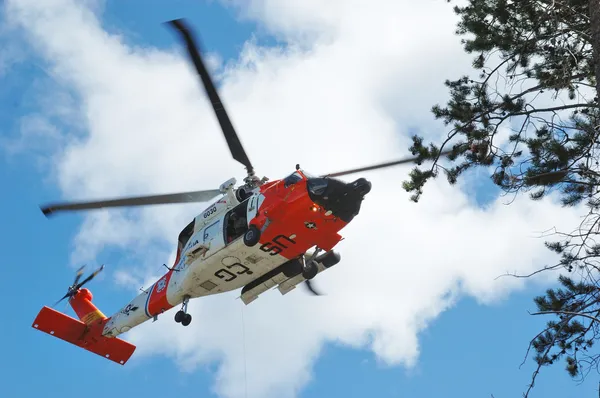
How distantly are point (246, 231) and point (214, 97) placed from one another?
3.14 m

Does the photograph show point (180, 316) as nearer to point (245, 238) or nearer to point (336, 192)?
point (245, 238)

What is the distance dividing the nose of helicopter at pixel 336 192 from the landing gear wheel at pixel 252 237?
1.49 metres

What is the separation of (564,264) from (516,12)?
4.15 meters

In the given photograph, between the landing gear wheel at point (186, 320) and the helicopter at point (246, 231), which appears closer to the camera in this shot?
the helicopter at point (246, 231)

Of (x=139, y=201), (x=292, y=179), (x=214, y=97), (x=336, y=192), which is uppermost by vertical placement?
(x=214, y=97)

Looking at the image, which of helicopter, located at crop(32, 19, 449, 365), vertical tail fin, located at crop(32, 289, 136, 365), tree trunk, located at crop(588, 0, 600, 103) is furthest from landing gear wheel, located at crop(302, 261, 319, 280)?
tree trunk, located at crop(588, 0, 600, 103)

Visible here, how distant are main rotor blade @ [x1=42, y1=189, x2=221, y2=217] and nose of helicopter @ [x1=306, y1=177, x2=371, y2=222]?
3273 mm

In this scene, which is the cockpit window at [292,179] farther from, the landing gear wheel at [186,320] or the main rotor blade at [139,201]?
the landing gear wheel at [186,320]

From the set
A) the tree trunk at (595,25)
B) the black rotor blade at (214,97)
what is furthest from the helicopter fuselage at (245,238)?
the tree trunk at (595,25)

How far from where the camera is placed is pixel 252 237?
1667 cm

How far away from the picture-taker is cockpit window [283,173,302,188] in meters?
16.7

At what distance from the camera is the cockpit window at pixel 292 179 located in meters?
16.7

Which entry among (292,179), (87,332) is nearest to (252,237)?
(292,179)

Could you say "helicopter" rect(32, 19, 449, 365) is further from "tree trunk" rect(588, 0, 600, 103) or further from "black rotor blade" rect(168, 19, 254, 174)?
"tree trunk" rect(588, 0, 600, 103)
